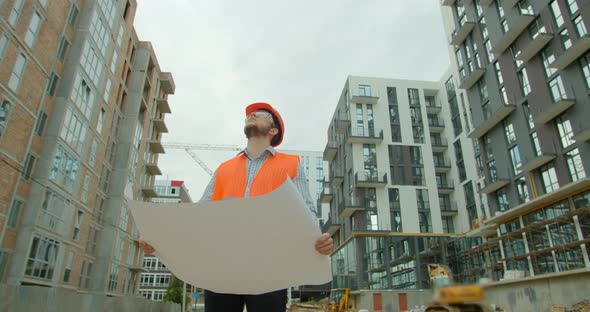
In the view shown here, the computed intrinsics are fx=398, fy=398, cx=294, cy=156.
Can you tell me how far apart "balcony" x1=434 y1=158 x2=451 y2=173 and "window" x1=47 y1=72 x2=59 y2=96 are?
35.6 metres

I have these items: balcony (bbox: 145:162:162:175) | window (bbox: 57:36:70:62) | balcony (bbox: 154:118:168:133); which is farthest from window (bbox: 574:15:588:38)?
balcony (bbox: 154:118:168:133)

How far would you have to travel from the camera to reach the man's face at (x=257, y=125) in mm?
3021

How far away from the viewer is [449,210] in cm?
4128

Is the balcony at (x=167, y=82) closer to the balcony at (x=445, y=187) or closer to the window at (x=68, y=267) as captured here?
the window at (x=68, y=267)

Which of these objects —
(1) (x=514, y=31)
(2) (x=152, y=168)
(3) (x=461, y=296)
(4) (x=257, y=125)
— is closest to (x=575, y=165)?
(1) (x=514, y=31)

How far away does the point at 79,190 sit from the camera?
25.5 m

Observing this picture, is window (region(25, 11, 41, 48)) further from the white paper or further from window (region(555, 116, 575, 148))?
window (region(555, 116, 575, 148))

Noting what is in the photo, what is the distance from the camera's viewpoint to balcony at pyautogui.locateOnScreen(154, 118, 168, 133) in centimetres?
4458

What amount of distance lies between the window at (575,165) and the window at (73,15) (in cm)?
2975

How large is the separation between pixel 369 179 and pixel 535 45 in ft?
65.3

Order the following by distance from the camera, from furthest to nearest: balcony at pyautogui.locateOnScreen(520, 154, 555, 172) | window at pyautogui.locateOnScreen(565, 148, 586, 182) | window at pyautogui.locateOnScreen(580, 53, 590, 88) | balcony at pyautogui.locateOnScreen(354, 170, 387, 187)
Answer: balcony at pyautogui.locateOnScreen(354, 170, 387, 187) → balcony at pyautogui.locateOnScreen(520, 154, 555, 172) → window at pyautogui.locateOnScreen(565, 148, 586, 182) → window at pyautogui.locateOnScreen(580, 53, 590, 88)

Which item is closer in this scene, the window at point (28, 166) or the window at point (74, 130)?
the window at point (28, 166)

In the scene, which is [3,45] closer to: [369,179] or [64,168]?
[64,168]

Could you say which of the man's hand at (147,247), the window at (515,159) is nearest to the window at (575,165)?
the window at (515,159)
